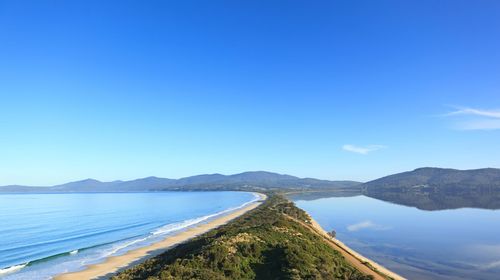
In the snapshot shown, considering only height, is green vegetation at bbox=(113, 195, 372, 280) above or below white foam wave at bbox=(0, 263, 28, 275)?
above

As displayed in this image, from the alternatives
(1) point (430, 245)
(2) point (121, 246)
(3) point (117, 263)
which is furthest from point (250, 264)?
(1) point (430, 245)

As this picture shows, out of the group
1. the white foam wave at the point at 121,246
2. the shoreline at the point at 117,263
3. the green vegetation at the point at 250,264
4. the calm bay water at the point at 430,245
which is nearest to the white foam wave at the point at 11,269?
the shoreline at the point at 117,263

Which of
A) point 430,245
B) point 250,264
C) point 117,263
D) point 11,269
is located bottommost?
point 430,245

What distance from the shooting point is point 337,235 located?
68.5 m

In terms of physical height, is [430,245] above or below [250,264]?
below

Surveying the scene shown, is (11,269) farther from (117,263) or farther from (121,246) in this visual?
(121,246)

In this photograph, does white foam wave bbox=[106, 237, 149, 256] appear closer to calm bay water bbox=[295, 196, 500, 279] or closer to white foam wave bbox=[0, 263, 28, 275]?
white foam wave bbox=[0, 263, 28, 275]

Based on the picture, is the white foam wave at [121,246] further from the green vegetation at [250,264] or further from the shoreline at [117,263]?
the green vegetation at [250,264]

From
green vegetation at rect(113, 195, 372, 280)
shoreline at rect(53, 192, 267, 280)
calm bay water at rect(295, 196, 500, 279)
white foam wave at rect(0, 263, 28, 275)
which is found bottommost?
calm bay water at rect(295, 196, 500, 279)

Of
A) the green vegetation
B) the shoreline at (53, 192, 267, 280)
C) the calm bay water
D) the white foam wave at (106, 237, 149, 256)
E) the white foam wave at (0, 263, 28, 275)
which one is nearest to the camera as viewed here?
the green vegetation

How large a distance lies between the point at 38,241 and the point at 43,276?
1139 inches

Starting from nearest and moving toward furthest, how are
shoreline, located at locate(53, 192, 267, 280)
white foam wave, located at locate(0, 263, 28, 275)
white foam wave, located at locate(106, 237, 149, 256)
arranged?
shoreline, located at locate(53, 192, 267, 280) < white foam wave, located at locate(0, 263, 28, 275) < white foam wave, located at locate(106, 237, 149, 256)

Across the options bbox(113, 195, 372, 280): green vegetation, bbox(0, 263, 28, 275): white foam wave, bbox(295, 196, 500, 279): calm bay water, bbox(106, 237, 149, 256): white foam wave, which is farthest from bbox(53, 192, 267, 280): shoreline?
bbox(295, 196, 500, 279): calm bay water

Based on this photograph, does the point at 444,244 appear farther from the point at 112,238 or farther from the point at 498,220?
Result: the point at 112,238
